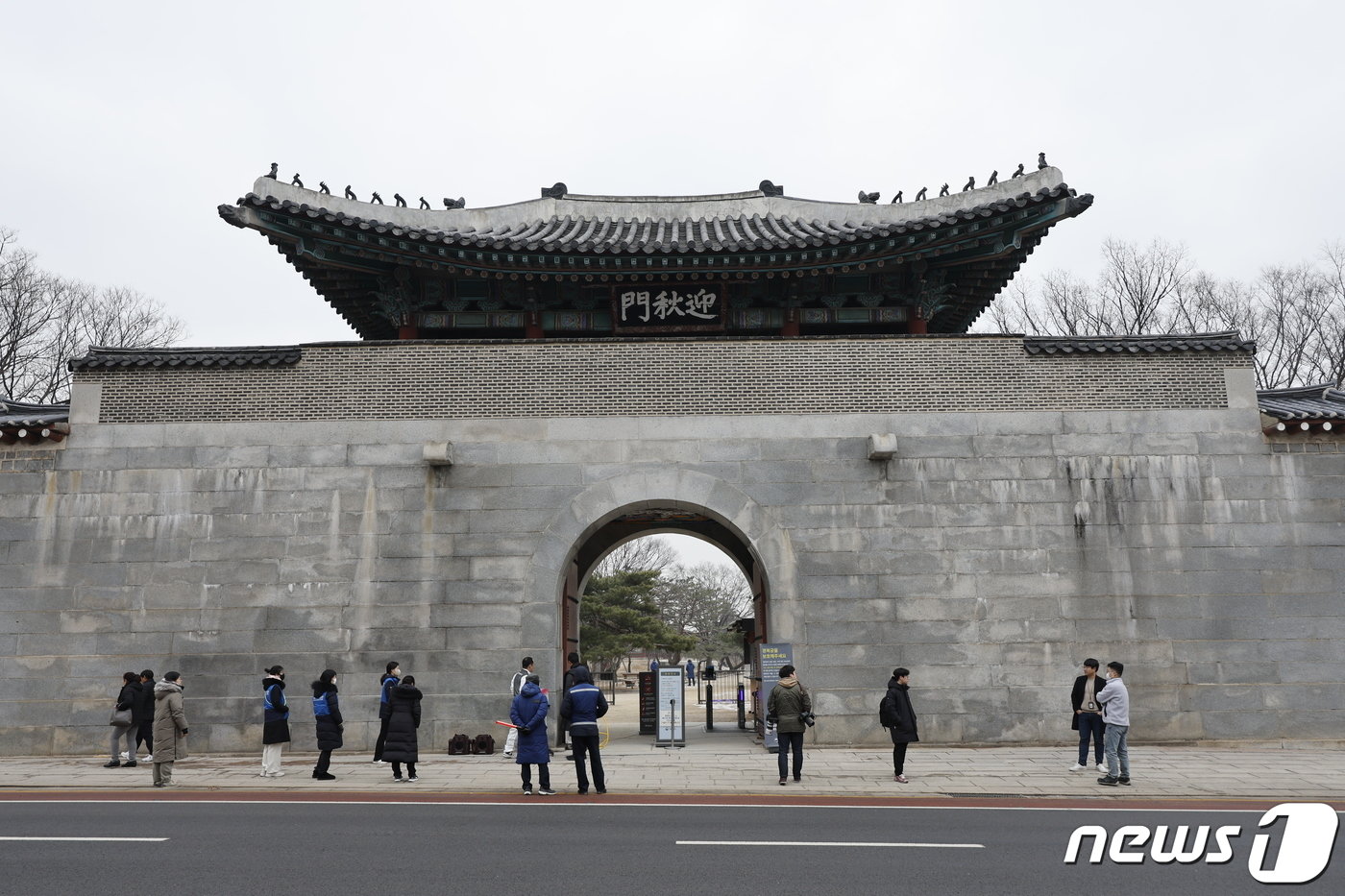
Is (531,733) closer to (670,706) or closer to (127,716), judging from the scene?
(670,706)

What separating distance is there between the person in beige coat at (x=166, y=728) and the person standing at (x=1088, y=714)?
10701mm

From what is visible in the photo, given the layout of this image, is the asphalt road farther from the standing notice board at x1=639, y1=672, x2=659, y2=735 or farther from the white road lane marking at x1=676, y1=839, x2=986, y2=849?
the standing notice board at x1=639, y1=672, x2=659, y2=735

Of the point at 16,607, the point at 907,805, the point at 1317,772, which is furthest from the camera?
the point at 16,607

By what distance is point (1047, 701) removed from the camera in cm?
Answer: 1378

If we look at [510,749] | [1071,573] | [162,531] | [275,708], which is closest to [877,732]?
[1071,573]

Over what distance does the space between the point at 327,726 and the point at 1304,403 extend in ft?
51.5

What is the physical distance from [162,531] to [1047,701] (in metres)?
13.1

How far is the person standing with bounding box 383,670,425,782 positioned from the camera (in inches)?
437

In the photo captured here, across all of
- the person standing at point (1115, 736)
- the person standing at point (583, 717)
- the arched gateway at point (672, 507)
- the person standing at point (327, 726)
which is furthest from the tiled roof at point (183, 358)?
the person standing at point (1115, 736)

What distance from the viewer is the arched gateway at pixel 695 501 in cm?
1385

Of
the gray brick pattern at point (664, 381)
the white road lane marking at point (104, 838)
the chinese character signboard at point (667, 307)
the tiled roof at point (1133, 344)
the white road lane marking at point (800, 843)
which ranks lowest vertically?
the white road lane marking at point (800, 843)

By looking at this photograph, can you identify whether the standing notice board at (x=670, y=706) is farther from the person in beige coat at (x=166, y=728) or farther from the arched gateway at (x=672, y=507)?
the person in beige coat at (x=166, y=728)

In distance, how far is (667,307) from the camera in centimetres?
1595

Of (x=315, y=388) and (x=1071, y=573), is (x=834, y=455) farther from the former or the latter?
(x=315, y=388)
